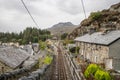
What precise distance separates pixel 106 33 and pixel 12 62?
18502 mm

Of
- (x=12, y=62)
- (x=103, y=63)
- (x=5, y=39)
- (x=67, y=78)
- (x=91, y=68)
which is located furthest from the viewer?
(x=5, y=39)

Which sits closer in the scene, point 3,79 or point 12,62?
point 3,79

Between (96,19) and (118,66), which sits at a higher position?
(96,19)

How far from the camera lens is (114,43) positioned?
3372cm

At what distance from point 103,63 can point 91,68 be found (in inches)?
363

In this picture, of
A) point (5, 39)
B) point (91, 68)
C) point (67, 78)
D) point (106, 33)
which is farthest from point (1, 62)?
point (5, 39)

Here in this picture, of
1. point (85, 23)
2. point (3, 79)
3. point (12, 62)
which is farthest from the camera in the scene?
point (85, 23)

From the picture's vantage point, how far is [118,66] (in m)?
33.2

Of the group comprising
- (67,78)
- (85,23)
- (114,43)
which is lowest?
(67,78)

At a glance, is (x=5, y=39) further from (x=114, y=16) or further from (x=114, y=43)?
(x=114, y=43)

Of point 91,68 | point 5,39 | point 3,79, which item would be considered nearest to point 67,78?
point 91,68

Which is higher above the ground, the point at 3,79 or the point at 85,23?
the point at 85,23

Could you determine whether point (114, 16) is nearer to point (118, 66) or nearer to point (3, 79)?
point (118, 66)

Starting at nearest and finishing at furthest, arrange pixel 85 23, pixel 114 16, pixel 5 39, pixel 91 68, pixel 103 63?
pixel 91 68, pixel 103 63, pixel 114 16, pixel 85 23, pixel 5 39
